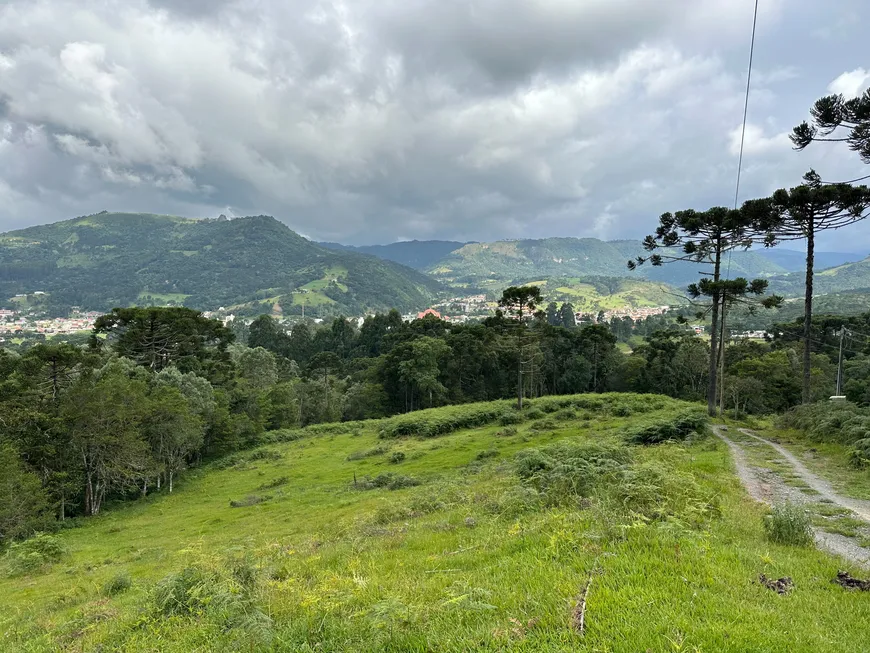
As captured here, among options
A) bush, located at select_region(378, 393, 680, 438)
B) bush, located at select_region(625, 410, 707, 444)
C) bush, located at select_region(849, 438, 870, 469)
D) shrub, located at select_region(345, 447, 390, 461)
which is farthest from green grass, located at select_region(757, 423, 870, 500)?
shrub, located at select_region(345, 447, 390, 461)

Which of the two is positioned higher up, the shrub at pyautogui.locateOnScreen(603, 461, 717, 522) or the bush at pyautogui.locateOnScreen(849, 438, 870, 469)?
the shrub at pyautogui.locateOnScreen(603, 461, 717, 522)

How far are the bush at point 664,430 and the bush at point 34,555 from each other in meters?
26.9

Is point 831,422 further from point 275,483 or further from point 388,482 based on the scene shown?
point 275,483

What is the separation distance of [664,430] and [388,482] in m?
15.4

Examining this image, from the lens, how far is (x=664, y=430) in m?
24.0

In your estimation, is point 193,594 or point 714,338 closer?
point 193,594

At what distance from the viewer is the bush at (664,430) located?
915 inches

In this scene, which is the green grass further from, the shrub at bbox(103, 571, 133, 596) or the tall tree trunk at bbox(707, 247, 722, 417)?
the shrub at bbox(103, 571, 133, 596)

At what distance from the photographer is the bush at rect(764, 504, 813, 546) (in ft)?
23.7

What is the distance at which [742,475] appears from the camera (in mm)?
14500

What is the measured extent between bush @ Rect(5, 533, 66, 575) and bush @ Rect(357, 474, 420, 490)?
44.8ft

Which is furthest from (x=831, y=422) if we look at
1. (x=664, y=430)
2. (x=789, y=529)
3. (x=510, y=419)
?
(x=510, y=419)

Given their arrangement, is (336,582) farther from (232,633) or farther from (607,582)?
(607,582)

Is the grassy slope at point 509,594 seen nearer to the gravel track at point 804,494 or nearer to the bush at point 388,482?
the gravel track at point 804,494
